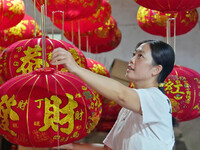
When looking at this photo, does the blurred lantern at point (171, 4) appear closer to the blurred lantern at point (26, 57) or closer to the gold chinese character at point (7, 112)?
the blurred lantern at point (26, 57)

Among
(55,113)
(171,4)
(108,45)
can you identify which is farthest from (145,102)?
(108,45)

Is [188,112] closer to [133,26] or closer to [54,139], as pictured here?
[54,139]

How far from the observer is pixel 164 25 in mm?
2072

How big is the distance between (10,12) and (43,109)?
1.02m

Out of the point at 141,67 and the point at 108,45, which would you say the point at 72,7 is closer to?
the point at 141,67

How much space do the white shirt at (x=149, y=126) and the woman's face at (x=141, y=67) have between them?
6 cm

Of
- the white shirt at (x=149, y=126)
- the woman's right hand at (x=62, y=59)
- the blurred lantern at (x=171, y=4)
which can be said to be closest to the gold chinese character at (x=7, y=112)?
the woman's right hand at (x=62, y=59)

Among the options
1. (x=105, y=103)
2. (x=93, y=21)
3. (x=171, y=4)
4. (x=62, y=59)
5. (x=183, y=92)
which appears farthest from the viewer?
(x=105, y=103)

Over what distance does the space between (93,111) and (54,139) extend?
0.15 m

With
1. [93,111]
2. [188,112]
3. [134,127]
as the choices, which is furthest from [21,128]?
[188,112]

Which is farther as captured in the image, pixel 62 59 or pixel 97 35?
pixel 97 35

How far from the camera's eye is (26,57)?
1.27 metres

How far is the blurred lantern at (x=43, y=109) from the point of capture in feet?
2.92

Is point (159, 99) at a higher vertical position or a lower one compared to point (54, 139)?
higher
